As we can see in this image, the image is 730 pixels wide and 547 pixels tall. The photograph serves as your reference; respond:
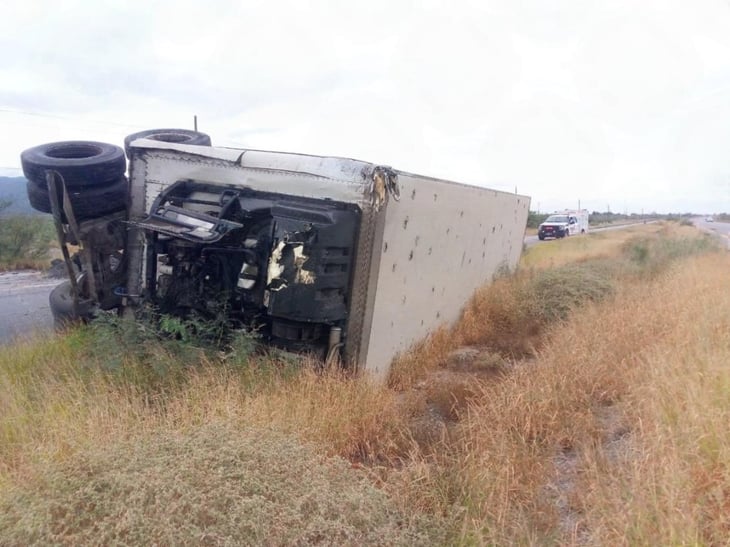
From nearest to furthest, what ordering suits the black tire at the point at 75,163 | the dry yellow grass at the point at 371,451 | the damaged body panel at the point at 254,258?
the dry yellow grass at the point at 371,451, the damaged body panel at the point at 254,258, the black tire at the point at 75,163

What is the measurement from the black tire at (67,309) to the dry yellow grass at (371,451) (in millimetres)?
426

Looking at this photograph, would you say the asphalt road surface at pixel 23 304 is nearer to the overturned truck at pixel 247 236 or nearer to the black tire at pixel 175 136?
the overturned truck at pixel 247 236

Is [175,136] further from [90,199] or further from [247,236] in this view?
[247,236]

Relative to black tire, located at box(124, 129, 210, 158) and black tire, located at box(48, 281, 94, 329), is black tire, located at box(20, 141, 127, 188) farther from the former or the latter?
black tire, located at box(48, 281, 94, 329)

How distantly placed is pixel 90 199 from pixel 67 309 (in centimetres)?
156

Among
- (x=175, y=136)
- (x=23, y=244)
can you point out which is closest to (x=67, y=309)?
(x=175, y=136)

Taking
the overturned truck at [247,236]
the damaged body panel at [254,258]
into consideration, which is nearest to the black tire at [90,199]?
the overturned truck at [247,236]

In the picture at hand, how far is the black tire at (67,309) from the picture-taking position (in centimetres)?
572

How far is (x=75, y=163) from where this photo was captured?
5.36 meters

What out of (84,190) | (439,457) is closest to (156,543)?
(439,457)

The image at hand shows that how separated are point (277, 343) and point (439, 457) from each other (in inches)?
70.4

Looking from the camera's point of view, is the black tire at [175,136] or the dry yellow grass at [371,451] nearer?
the dry yellow grass at [371,451]

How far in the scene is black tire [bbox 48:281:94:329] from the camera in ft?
18.8

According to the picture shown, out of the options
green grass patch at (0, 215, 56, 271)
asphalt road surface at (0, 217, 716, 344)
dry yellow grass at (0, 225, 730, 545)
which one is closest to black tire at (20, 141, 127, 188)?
dry yellow grass at (0, 225, 730, 545)
